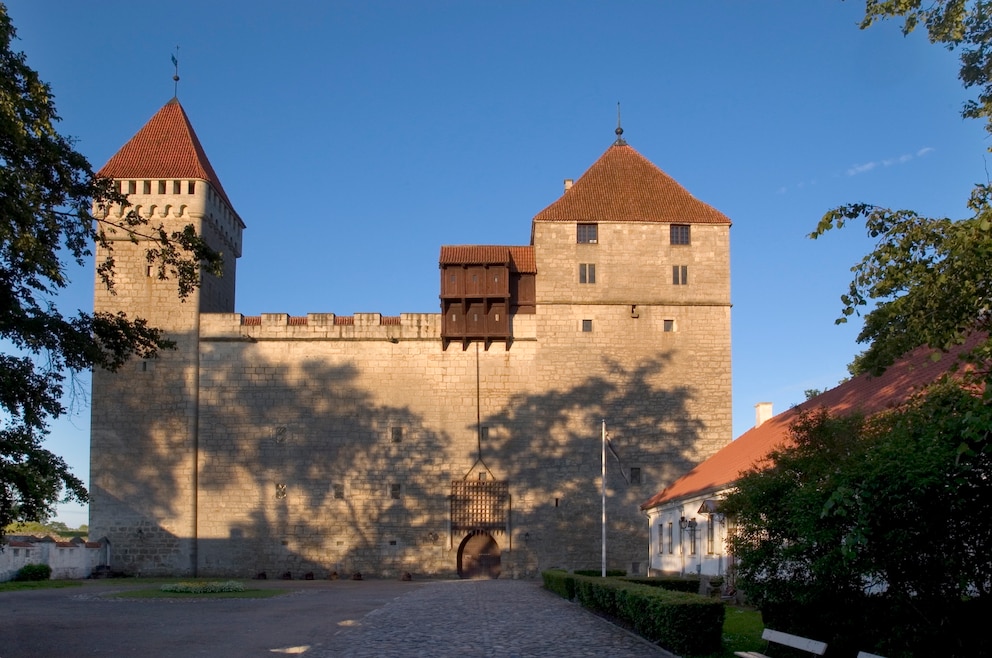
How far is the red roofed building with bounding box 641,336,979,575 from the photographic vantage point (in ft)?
64.6

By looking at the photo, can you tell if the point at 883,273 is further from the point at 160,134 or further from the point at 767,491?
the point at 160,134

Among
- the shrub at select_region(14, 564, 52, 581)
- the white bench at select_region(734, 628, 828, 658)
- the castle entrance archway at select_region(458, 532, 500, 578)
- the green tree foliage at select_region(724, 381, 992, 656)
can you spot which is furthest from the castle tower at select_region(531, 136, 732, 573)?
the white bench at select_region(734, 628, 828, 658)

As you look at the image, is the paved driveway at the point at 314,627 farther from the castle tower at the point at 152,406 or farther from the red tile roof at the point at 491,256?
the red tile roof at the point at 491,256

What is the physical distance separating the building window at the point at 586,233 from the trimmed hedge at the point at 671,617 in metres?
22.8

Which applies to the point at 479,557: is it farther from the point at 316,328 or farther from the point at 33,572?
the point at 33,572

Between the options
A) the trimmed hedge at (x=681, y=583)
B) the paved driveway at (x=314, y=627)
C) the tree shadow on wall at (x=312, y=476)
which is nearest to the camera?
the paved driveway at (x=314, y=627)

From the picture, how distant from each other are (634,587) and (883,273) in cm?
778

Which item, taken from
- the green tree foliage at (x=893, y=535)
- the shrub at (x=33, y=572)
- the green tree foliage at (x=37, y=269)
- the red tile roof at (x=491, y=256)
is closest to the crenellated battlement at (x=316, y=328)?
the red tile roof at (x=491, y=256)

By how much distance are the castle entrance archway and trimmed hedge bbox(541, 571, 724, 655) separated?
2050cm

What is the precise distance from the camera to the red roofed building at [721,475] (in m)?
19.7

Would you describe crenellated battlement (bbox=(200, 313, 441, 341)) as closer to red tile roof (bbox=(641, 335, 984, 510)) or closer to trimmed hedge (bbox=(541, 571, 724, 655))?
red tile roof (bbox=(641, 335, 984, 510))

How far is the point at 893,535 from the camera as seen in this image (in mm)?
8266

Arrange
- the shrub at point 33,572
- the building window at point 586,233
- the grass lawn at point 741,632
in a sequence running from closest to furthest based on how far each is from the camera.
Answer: the grass lawn at point 741,632 < the shrub at point 33,572 < the building window at point 586,233

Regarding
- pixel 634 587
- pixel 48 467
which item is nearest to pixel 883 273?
pixel 634 587
